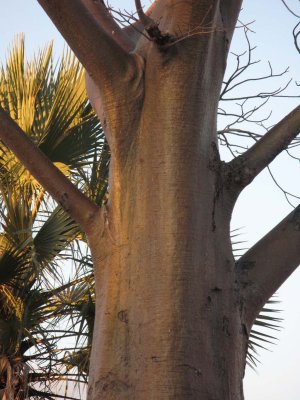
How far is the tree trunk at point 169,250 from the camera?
1.47 meters

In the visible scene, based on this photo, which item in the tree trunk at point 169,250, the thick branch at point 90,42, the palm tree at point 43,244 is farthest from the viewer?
the palm tree at point 43,244

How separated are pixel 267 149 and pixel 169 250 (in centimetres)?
43

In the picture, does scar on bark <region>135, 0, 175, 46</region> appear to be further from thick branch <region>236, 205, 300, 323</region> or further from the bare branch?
thick branch <region>236, 205, 300, 323</region>

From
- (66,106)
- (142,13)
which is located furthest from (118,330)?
(66,106)

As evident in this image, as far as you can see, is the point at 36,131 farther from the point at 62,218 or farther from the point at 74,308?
the point at 74,308

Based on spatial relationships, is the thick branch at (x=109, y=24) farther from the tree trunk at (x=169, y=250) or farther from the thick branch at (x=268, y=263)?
the thick branch at (x=268, y=263)

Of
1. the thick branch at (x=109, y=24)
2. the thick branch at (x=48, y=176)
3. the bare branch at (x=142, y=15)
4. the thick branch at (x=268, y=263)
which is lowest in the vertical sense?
the thick branch at (x=268, y=263)

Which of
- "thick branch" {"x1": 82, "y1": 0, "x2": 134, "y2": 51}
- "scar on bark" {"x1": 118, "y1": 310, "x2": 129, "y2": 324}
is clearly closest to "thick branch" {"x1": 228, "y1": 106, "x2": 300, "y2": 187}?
"scar on bark" {"x1": 118, "y1": 310, "x2": 129, "y2": 324}

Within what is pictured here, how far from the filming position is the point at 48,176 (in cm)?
175

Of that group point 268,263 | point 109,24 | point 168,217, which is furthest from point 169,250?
point 109,24

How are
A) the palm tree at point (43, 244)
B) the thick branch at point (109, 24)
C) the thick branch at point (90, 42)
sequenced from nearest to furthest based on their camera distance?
the thick branch at point (90, 42), the thick branch at point (109, 24), the palm tree at point (43, 244)

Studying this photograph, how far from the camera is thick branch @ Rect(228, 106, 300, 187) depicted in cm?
174

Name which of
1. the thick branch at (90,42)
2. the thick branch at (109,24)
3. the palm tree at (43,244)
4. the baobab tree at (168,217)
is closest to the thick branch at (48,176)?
the baobab tree at (168,217)

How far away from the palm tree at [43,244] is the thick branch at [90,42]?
1.82 m
